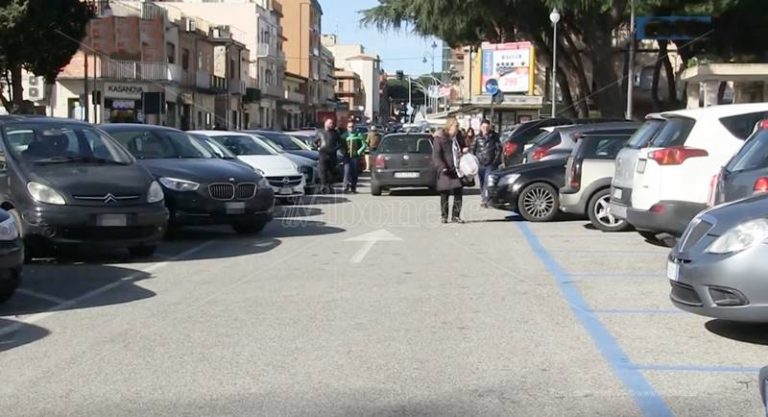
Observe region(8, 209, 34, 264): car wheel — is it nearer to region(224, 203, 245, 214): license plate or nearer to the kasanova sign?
region(224, 203, 245, 214): license plate

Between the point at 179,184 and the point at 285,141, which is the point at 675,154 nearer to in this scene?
the point at 179,184

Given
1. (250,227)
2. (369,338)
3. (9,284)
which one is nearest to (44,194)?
(9,284)

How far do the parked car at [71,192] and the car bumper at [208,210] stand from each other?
128 cm

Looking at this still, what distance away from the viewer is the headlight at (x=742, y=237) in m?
6.56

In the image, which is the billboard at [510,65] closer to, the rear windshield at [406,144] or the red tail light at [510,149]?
the red tail light at [510,149]

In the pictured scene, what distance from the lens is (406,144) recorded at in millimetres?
23234

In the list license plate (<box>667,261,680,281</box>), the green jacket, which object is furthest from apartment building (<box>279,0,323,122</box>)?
license plate (<box>667,261,680,281</box>)

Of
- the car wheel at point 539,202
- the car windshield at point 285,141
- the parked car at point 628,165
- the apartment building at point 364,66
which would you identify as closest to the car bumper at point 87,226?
the parked car at point 628,165

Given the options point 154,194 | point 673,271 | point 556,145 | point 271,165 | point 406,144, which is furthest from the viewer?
point 406,144

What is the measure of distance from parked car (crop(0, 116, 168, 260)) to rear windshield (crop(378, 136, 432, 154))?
1180 centimetres

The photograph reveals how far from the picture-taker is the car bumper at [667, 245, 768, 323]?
6.51 metres

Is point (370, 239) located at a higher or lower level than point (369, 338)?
higher

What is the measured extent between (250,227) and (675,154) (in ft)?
21.9

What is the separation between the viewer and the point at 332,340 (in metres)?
7.24
